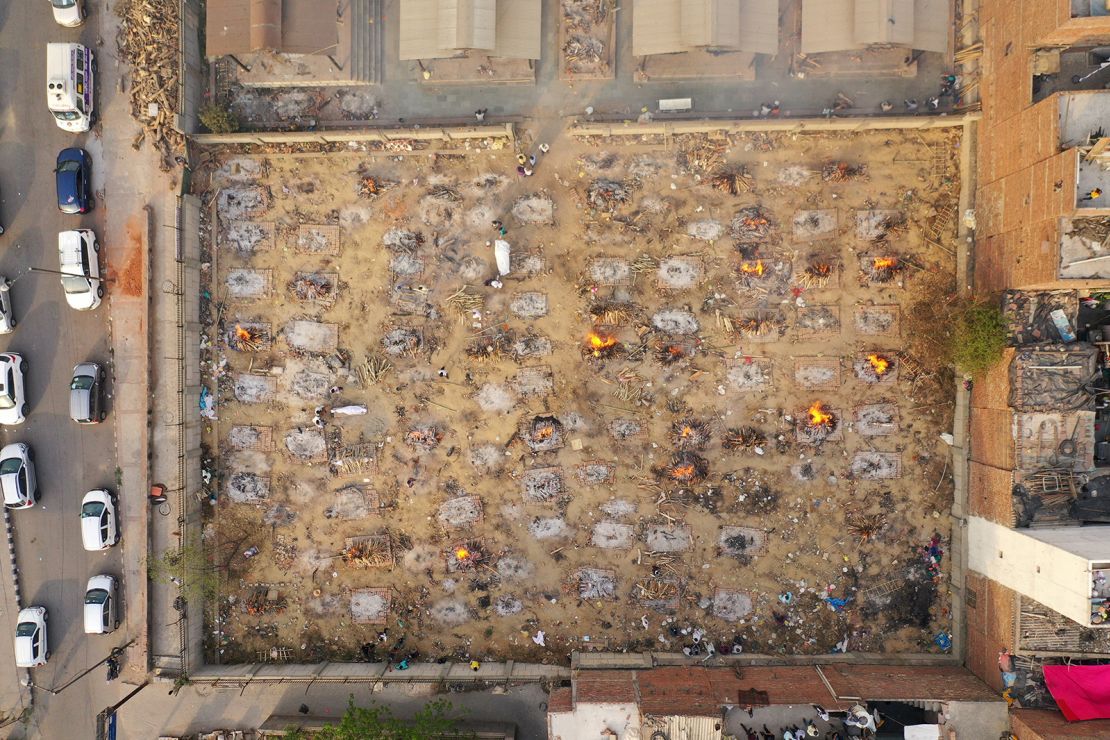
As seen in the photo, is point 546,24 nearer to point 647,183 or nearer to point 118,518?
point 647,183

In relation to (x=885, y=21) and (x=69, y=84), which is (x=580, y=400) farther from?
(x=69, y=84)

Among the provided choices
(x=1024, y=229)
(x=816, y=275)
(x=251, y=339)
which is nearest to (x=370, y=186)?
(x=251, y=339)

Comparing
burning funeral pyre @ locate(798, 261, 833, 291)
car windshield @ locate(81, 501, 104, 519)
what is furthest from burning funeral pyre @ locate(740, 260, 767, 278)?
car windshield @ locate(81, 501, 104, 519)

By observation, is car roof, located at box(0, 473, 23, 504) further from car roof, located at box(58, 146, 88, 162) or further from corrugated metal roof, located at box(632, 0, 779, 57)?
corrugated metal roof, located at box(632, 0, 779, 57)

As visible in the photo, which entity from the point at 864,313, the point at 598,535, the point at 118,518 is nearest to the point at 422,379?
the point at 598,535

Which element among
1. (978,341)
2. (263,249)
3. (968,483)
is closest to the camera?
(978,341)

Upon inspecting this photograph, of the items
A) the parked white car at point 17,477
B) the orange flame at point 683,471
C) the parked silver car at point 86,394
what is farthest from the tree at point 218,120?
the orange flame at point 683,471

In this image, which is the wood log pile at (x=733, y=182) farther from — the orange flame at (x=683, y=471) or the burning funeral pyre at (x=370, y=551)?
the burning funeral pyre at (x=370, y=551)
